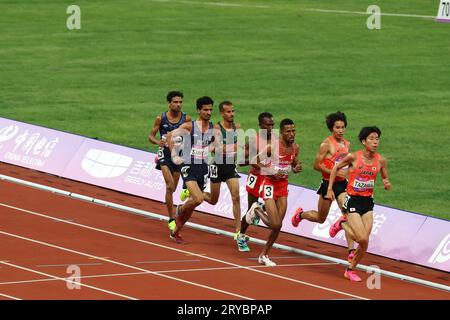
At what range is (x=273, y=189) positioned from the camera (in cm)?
1980

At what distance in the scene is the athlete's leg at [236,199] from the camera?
21.0 m

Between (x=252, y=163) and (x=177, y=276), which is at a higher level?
(x=252, y=163)

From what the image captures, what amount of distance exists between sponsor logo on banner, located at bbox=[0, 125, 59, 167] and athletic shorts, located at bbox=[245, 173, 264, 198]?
23.2 feet

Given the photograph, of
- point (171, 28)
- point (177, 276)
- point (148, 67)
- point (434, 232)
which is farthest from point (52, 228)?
point (171, 28)

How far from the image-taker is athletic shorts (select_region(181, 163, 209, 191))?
20.9 metres

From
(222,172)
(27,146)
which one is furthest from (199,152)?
(27,146)

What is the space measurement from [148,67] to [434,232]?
19.7 metres

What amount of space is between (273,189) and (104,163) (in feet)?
21.1

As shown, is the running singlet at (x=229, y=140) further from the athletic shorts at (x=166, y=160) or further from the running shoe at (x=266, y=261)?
the running shoe at (x=266, y=261)

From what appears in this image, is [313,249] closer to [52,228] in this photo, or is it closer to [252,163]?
[252,163]

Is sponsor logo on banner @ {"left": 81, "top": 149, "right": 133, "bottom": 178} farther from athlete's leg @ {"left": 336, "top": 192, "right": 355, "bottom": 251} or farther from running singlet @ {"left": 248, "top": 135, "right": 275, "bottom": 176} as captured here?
athlete's leg @ {"left": 336, "top": 192, "right": 355, "bottom": 251}

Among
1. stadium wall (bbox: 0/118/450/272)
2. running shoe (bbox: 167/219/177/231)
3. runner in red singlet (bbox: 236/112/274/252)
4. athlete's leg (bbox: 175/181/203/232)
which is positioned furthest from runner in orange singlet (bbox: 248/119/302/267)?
running shoe (bbox: 167/219/177/231)

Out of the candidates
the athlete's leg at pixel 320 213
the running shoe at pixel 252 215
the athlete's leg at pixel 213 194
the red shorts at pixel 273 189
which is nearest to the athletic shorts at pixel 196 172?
the athlete's leg at pixel 213 194
